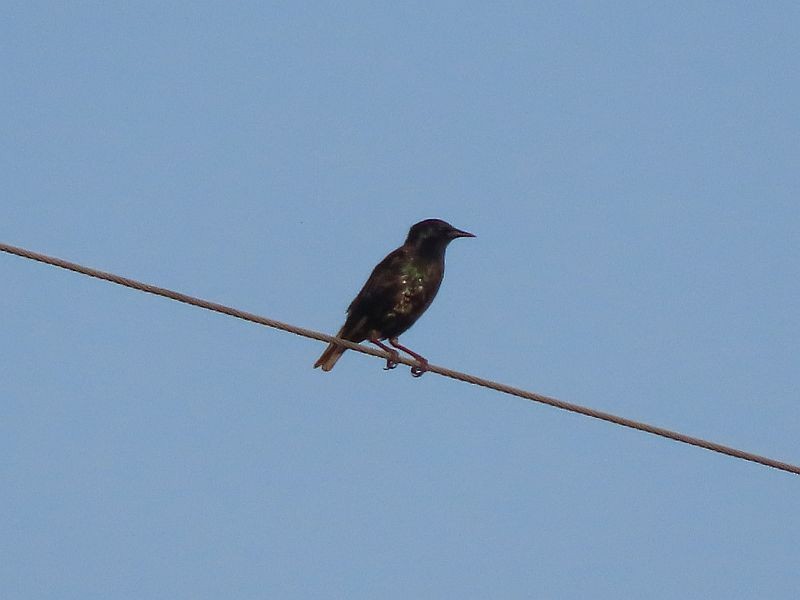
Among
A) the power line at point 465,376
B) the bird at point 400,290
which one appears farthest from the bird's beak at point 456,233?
the power line at point 465,376

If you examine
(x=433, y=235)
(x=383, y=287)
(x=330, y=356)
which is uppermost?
(x=433, y=235)

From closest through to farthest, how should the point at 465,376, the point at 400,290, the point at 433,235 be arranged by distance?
the point at 465,376, the point at 400,290, the point at 433,235

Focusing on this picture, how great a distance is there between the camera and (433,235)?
9.54m

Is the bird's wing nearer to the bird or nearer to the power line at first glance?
the bird

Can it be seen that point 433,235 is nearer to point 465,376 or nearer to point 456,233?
point 456,233

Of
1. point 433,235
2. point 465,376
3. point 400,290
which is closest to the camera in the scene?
point 465,376

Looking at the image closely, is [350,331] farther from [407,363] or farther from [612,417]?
[612,417]

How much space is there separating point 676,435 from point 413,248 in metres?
3.59

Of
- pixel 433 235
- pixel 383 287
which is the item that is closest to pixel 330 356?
pixel 383 287

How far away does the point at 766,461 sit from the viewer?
20.0 ft

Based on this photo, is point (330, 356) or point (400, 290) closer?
point (400, 290)

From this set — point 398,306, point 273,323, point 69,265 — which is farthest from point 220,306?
point 398,306

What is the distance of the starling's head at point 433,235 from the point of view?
9.52 metres

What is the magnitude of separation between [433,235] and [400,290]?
46 cm
